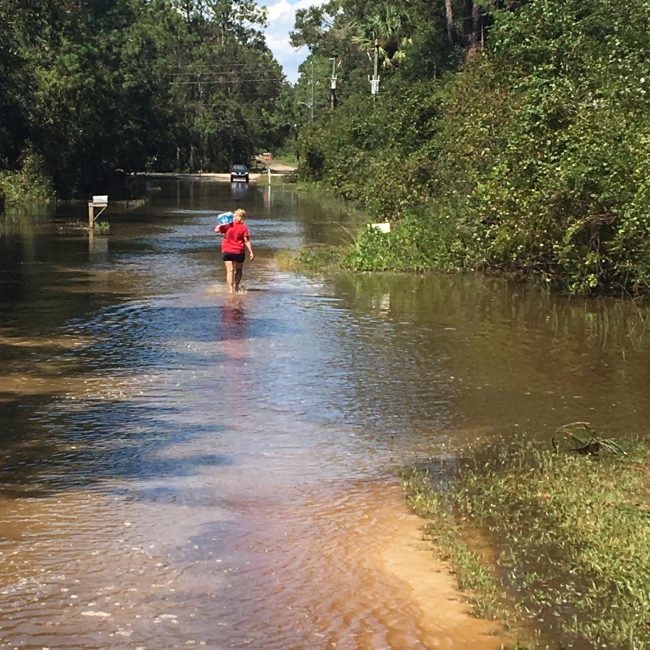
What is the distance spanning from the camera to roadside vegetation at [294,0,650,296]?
51.5 feet

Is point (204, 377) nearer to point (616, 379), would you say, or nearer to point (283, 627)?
point (616, 379)

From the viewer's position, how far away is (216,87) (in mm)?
111000

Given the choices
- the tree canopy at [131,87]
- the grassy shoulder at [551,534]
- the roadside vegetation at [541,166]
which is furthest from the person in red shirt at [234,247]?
the tree canopy at [131,87]

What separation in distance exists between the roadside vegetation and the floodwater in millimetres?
848

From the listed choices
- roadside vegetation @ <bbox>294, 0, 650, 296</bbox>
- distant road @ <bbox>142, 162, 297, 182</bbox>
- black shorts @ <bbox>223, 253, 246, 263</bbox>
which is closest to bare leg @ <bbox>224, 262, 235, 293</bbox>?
black shorts @ <bbox>223, 253, 246, 263</bbox>

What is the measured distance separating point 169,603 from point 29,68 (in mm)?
48544

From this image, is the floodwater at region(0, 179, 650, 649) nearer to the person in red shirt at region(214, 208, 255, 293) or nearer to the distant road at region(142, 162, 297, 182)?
the person in red shirt at region(214, 208, 255, 293)

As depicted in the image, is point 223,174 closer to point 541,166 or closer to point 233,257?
point 233,257

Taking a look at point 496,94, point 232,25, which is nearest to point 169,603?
point 496,94

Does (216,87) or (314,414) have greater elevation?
(216,87)

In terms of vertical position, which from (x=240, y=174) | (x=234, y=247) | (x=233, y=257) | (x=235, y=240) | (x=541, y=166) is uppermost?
(x=240, y=174)

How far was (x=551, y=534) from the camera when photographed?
6438 millimetres

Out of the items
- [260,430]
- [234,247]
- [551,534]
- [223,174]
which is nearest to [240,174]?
[223,174]

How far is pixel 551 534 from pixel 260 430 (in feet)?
11.4
